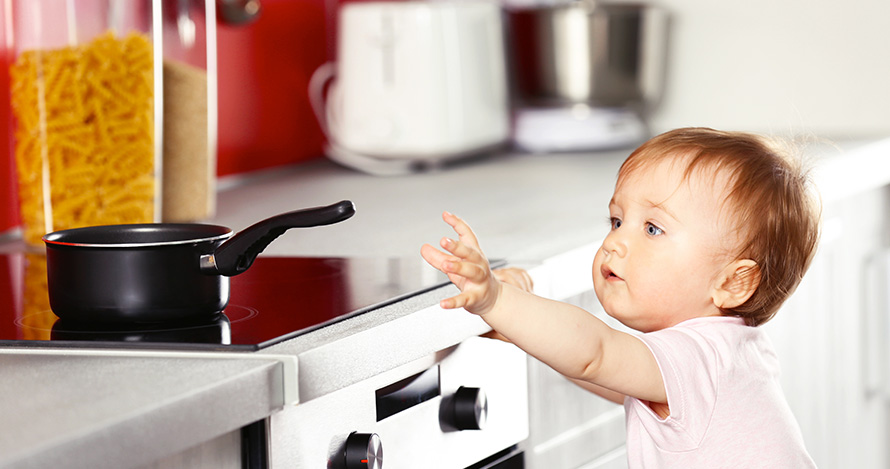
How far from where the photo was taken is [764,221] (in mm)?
962

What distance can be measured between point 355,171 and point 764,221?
3.97 ft

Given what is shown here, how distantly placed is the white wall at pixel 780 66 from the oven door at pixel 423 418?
1.39m

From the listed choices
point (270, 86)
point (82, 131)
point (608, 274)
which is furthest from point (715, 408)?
point (270, 86)

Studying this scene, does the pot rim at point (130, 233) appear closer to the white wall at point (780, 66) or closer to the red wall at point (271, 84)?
the red wall at point (271, 84)

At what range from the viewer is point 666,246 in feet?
3.18

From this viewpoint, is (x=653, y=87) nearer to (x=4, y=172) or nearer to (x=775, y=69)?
(x=775, y=69)

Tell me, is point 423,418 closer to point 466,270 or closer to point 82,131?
point 466,270

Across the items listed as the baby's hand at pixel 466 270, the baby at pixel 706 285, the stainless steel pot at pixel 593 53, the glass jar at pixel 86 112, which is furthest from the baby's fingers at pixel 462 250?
the stainless steel pot at pixel 593 53

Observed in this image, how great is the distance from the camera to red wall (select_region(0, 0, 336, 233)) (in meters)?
1.94

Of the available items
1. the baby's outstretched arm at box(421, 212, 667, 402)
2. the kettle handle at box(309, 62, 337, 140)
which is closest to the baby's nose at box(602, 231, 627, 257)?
the baby's outstretched arm at box(421, 212, 667, 402)

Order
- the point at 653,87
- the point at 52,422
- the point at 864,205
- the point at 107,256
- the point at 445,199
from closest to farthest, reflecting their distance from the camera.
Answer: the point at 52,422, the point at 107,256, the point at 445,199, the point at 864,205, the point at 653,87

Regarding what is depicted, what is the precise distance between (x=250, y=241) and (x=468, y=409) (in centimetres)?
28

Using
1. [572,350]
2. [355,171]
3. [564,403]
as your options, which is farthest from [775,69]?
[572,350]

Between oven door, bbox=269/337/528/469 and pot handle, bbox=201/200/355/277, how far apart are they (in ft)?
0.36
